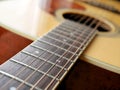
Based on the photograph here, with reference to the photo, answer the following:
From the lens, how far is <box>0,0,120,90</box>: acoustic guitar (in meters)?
0.50

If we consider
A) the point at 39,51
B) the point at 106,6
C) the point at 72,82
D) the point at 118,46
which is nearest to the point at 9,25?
the point at 39,51

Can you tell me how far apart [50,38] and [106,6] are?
0.63 m

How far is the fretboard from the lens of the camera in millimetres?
472

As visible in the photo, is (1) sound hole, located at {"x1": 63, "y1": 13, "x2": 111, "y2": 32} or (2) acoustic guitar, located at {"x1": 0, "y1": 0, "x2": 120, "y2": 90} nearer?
(2) acoustic guitar, located at {"x1": 0, "y1": 0, "x2": 120, "y2": 90}

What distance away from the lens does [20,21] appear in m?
0.75

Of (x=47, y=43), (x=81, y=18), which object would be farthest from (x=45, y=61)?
(x=81, y=18)

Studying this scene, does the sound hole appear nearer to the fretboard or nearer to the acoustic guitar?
the acoustic guitar

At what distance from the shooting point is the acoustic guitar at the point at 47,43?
497 mm

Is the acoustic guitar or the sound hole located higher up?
the acoustic guitar

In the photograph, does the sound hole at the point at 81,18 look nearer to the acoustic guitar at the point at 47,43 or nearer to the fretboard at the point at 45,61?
the acoustic guitar at the point at 47,43

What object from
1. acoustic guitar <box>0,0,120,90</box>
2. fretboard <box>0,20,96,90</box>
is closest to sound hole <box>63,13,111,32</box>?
acoustic guitar <box>0,0,120,90</box>

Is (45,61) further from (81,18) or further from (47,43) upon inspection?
(81,18)

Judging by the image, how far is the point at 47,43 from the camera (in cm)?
66

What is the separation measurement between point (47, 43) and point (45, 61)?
0.34 feet
